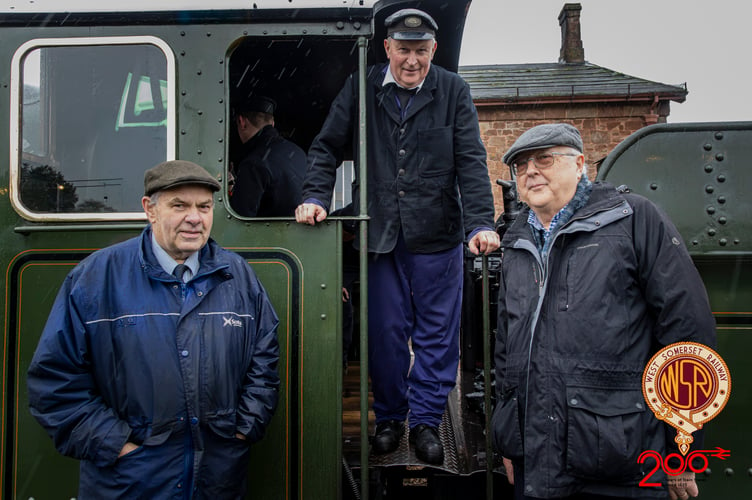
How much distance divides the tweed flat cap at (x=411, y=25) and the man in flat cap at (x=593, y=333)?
0.87 metres

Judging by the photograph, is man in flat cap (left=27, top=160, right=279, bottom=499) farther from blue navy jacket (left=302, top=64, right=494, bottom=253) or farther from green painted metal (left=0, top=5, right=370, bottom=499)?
blue navy jacket (left=302, top=64, right=494, bottom=253)

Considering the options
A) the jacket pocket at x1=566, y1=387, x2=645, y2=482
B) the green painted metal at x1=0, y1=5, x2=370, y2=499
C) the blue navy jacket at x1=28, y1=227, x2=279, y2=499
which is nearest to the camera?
the jacket pocket at x1=566, y1=387, x2=645, y2=482

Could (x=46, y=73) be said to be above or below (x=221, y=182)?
above

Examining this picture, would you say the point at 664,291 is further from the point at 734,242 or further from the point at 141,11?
the point at 141,11

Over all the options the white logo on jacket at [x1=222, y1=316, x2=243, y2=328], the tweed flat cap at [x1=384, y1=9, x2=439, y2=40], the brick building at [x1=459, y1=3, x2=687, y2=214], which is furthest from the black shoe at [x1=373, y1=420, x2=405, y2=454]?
the brick building at [x1=459, y1=3, x2=687, y2=214]

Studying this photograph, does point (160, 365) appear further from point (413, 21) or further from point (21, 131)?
point (413, 21)

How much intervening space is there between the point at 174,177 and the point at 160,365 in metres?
0.68

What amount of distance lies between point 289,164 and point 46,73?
1.25 m

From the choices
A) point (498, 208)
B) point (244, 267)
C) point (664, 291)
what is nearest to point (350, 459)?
point (244, 267)

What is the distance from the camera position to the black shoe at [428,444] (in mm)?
2723

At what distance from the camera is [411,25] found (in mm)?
2682

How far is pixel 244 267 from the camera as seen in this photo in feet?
7.69

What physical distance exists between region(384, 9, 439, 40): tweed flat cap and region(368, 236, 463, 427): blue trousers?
3.20 feet

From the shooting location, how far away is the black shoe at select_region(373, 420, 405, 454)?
2.81 meters
